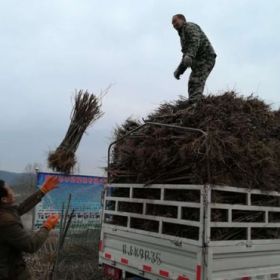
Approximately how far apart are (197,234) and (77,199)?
464 cm

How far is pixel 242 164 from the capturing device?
14.8ft

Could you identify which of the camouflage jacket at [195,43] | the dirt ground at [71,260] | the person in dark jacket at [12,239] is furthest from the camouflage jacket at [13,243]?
the camouflage jacket at [195,43]

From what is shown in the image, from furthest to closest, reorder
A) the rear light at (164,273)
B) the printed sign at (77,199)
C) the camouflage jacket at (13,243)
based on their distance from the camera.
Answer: the printed sign at (77,199), the rear light at (164,273), the camouflage jacket at (13,243)

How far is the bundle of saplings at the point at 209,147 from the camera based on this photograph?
440 cm

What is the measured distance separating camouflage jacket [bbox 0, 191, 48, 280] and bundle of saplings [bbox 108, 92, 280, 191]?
1770 millimetres

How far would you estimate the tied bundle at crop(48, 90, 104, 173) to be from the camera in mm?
8430

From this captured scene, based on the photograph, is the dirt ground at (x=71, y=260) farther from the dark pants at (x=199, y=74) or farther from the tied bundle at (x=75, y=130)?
the dark pants at (x=199, y=74)

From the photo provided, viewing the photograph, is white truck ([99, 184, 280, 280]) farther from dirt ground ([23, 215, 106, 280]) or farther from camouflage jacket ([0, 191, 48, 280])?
dirt ground ([23, 215, 106, 280])

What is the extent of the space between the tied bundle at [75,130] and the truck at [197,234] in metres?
3.46

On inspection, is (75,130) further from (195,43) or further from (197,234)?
(197,234)

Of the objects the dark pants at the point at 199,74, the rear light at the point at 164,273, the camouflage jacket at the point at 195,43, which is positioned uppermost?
the camouflage jacket at the point at 195,43

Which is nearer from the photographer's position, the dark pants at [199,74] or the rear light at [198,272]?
the rear light at [198,272]

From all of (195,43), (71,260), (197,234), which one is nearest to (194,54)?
(195,43)

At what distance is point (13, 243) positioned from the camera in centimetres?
330
